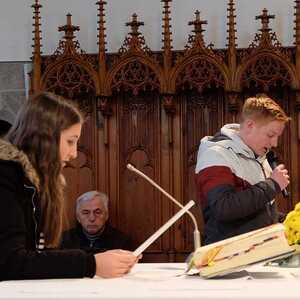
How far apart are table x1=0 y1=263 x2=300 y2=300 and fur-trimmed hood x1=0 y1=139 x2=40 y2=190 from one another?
1.18 ft

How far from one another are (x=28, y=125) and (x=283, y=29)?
13.9ft

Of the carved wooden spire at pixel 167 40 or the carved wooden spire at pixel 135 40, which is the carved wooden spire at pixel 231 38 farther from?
the carved wooden spire at pixel 135 40

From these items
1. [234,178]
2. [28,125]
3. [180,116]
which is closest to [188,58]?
[180,116]

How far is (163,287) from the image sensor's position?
2625 millimetres

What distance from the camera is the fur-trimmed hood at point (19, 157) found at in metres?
2.79

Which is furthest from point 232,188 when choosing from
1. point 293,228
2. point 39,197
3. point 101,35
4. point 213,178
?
point 101,35

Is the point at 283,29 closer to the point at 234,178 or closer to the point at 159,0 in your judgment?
the point at 159,0

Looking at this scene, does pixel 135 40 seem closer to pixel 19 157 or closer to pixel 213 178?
pixel 213 178

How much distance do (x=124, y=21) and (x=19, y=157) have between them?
429 centimetres

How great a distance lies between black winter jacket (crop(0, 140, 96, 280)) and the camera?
272 centimetres

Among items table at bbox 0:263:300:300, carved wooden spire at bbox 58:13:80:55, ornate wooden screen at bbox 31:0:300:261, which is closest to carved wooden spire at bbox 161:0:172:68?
ornate wooden screen at bbox 31:0:300:261

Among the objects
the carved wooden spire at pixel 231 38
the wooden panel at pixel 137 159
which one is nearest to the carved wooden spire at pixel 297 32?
the carved wooden spire at pixel 231 38

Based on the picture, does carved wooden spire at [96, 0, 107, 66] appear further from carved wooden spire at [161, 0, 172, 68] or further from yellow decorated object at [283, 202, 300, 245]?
yellow decorated object at [283, 202, 300, 245]

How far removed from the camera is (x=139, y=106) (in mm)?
6785
